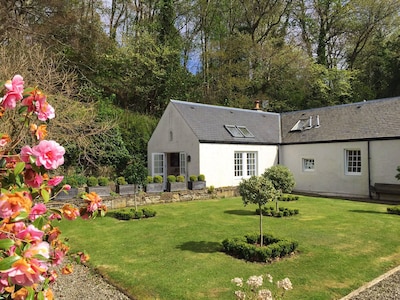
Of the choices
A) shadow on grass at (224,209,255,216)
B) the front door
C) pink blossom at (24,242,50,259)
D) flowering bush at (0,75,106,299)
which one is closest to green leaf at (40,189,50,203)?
flowering bush at (0,75,106,299)

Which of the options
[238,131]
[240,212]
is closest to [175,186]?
[240,212]

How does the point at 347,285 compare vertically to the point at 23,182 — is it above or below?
below

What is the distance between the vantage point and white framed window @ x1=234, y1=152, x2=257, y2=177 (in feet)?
64.6

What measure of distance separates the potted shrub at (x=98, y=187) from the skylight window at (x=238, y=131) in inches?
339

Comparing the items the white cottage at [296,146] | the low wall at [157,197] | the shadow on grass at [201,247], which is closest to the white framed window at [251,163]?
the white cottage at [296,146]

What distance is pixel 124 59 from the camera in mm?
25344

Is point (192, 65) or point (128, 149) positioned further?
point (192, 65)

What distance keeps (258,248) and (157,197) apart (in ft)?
30.3

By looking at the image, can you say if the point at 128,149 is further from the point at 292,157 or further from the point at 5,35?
the point at 292,157

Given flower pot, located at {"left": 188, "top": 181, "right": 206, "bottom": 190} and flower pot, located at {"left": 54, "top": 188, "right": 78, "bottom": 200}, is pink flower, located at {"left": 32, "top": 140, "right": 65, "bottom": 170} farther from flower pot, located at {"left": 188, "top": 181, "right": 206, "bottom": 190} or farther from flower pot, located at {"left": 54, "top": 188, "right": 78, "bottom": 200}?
flower pot, located at {"left": 188, "top": 181, "right": 206, "bottom": 190}

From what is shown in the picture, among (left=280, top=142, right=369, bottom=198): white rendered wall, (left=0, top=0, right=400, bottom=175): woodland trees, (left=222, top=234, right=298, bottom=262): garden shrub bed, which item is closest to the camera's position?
(left=222, top=234, right=298, bottom=262): garden shrub bed

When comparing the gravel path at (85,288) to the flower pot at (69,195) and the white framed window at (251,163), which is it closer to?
the flower pot at (69,195)

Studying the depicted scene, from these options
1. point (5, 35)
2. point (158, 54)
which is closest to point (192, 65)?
point (158, 54)

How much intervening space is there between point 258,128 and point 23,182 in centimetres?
2044
